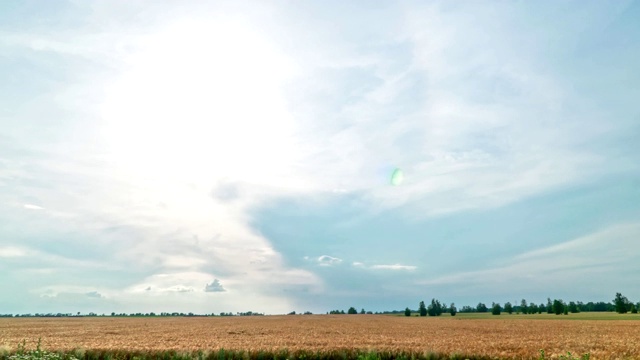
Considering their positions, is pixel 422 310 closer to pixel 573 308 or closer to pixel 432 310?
pixel 432 310

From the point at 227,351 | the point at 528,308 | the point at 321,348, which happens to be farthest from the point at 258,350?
the point at 528,308

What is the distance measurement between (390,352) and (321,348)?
4495 mm

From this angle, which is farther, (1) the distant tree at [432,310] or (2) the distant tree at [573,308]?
(1) the distant tree at [432,310]

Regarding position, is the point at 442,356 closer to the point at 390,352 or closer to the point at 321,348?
the point at 390,352

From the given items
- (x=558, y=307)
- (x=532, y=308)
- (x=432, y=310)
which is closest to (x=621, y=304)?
(x=558, y=307)

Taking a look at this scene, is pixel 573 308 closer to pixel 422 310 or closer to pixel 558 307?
pixel 558 307

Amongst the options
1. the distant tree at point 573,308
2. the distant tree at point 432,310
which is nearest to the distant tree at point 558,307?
the distant tree at point 573,308

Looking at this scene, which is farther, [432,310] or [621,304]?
[432,310]

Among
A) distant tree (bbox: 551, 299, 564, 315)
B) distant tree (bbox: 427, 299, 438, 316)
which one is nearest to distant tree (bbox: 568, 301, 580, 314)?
distant tree (bbox: 551, 299, 564, 315)

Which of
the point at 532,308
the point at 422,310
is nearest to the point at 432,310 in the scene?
the point at 422,310

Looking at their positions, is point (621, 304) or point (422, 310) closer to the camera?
point (621, 304)

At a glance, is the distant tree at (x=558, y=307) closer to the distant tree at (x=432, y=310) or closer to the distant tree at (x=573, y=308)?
the distant tree at (x=573, y=308)

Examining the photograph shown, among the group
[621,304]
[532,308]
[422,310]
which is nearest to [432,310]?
[422,310]

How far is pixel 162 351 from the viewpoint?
85.7 ft
